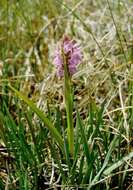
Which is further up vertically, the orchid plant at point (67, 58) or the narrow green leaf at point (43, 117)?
the orchid plant at point (67, 58)

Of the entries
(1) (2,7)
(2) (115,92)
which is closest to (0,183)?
(2) (115,92)

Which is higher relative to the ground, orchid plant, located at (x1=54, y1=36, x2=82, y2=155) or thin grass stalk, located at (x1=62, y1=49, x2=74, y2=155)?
orchid plant, located at (x1=54, y1=36, x2=82, y2=155)

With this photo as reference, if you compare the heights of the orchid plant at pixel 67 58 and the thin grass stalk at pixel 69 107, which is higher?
the orchid plant at pixel 67 58

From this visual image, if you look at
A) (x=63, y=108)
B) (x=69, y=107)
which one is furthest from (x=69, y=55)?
(x=63, y=108)

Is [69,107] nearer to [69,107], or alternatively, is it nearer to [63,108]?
[69,107]

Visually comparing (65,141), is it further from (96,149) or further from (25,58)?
(25,58)

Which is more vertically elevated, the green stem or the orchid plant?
the orchid plant

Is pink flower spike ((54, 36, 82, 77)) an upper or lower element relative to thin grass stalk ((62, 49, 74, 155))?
upper

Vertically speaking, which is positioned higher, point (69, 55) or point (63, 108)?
point (69, 55)
